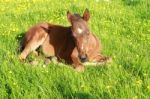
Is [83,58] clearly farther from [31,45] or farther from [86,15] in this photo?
[31,45]

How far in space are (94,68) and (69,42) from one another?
4.57ft

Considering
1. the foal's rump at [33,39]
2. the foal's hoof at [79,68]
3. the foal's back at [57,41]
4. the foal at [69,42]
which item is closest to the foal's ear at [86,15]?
the foal at [69,42]

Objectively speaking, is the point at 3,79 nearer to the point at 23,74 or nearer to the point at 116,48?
the point at 23,74

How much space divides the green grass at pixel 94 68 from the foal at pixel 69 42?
0.28 m

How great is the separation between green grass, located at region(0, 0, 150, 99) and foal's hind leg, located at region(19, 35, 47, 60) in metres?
0.23

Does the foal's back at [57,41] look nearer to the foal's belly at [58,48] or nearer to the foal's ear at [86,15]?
the foal's belly at [58,48]

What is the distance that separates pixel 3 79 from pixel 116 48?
2819 millimetres

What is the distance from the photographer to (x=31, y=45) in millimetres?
9344

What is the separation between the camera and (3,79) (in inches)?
287

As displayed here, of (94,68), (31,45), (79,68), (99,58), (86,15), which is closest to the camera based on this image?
(94,68)

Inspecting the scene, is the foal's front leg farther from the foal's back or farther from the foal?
the foal's back

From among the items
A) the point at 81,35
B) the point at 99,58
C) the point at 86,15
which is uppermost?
the point at 86,15

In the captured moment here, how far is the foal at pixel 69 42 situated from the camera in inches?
320

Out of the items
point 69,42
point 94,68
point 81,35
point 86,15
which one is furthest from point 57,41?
point 94,68
